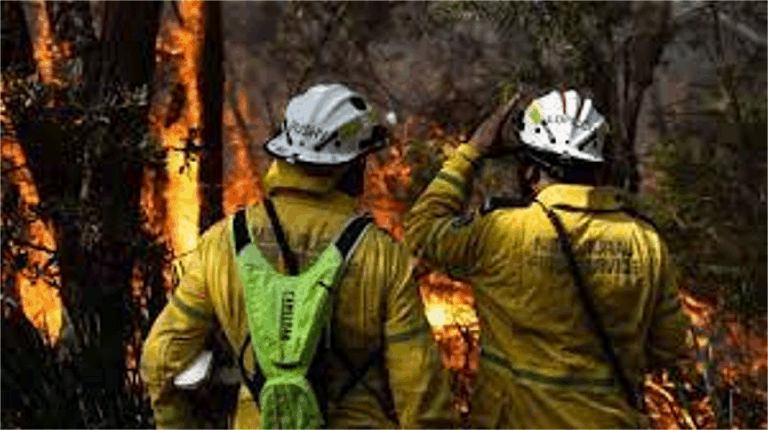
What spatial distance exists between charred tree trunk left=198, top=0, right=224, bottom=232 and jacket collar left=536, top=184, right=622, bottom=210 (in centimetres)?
764

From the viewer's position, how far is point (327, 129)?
338 cm

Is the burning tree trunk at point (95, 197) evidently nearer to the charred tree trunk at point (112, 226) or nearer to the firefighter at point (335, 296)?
the charred tree trunk at point (112, 226)

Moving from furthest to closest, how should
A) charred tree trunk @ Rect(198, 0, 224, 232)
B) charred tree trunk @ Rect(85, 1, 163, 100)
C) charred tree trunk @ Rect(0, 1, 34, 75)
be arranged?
1. charred tree trunk @ Rect(198, 0, 224, 232)
2. charred tree trunk @ Rect(85, 1, 163, 100)
3. charred tree trunk @ Rect(0, 1, 34, 75)

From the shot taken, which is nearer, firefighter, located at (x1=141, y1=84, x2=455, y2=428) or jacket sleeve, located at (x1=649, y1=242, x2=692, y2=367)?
firefighter, located at (x1=141, y1=84, x2=455, y2=428)

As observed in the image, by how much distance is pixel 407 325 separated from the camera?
327cm

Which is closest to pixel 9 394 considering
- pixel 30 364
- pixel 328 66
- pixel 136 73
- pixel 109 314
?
pixel 30 364

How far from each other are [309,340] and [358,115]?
68cm

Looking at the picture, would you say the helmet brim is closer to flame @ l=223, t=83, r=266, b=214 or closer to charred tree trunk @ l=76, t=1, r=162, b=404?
charred tree trunk @ l=76, t=1, r=162, b=404

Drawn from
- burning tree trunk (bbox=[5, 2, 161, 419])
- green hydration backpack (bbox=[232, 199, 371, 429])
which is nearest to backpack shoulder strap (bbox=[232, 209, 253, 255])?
green hydration backpack (bbox=[232, 199, 371, 429])

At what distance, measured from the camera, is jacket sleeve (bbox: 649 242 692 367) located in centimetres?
381

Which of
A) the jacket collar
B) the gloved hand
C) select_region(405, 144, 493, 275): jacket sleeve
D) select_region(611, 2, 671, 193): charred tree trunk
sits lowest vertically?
select_region(611, 2, 671, 193): charred tree trunk

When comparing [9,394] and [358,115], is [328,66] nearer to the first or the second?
[9,394]

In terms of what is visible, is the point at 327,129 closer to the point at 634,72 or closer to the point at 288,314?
the point at 288,314

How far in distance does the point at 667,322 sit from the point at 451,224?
0.76 metres
